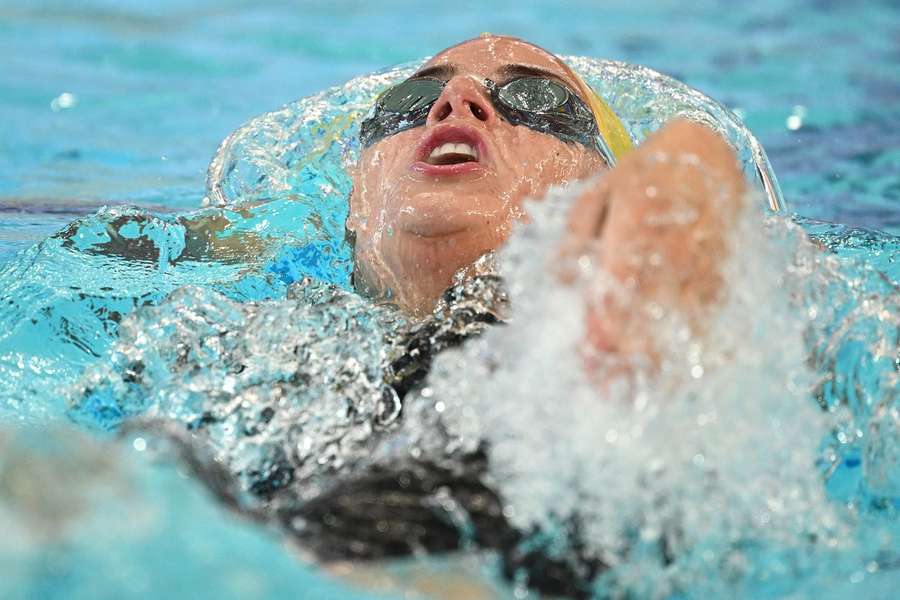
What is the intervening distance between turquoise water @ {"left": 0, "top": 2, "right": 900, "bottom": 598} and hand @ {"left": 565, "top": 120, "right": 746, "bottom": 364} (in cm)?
38

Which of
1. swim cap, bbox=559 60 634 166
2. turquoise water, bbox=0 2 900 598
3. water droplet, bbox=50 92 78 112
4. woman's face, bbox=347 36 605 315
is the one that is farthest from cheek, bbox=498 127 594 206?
water droplet, bbox=50 92 78 112

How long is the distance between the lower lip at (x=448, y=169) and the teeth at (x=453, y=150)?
0.04 metres

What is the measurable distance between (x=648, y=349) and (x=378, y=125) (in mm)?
1171

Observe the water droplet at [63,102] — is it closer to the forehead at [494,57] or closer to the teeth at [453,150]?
the forehead at [494,57]

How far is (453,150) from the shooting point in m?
1.92

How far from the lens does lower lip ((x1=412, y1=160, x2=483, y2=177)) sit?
1.84 m

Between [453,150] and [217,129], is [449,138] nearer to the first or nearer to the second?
[453,150]

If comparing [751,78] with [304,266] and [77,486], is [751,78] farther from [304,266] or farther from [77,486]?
[77,486]

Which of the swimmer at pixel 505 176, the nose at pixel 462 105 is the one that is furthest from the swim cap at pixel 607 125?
the nose at pixel 462 105

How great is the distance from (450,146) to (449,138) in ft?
0.05

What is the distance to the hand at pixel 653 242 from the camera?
42.4 inches

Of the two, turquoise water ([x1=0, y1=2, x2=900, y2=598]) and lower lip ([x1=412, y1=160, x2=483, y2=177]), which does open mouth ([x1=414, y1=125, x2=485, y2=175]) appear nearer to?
lower lip ([x1=412, y1=160, x2=483, y2=177])

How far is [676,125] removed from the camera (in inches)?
46.6

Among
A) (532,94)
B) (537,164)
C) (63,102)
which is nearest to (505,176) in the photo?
(537,164)
